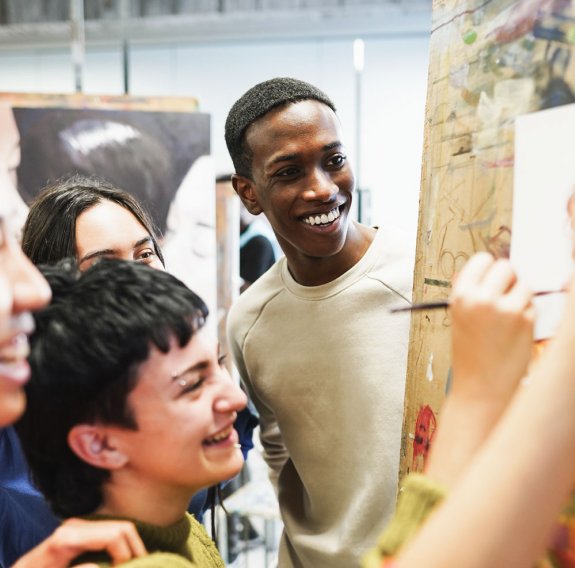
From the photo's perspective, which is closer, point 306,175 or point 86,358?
point 86,358

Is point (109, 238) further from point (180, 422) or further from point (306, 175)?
point (180, 422)

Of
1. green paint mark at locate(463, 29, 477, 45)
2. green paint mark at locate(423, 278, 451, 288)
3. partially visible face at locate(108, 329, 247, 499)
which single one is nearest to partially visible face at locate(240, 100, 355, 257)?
green paint mark at locate(423, 278, 451, 288)

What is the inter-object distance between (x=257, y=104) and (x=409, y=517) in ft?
3.67

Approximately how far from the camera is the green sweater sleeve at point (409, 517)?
0.56 meters

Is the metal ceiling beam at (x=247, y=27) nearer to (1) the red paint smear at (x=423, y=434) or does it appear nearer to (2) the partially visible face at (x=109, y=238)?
(2) the partially visible face at (x=109, y=238)

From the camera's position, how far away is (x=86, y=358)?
78 cm

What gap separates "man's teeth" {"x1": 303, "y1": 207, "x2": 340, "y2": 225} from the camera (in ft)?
4.65

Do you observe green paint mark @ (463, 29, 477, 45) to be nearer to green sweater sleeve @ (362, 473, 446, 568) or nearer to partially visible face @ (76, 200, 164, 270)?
green sweater sleeve @ (362, 473, 446, 568)

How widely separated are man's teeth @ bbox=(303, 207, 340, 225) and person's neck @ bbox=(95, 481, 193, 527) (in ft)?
2.43

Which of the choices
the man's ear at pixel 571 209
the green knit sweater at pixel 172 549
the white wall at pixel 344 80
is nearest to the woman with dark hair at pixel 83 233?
the green knit sweater at pixel 172 549

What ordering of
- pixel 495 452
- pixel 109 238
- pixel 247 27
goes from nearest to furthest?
1. pixel 495 452
2. pixel 109 238
3. pixel 247 27

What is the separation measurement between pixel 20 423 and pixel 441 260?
2.11ft

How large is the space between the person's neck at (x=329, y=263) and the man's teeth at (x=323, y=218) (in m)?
0.08

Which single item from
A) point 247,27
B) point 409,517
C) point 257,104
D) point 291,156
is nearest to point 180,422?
point 409,517
